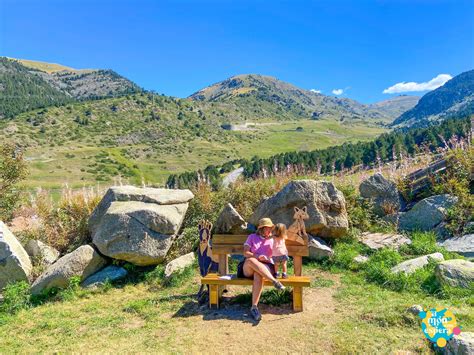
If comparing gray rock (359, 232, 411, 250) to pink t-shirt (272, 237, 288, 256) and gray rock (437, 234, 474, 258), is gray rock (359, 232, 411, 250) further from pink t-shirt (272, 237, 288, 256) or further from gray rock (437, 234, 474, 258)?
pink t-shirt (272, 237, 288, 256)

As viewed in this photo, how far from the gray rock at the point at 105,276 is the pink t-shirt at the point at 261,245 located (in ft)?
12.4

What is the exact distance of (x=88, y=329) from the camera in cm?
608

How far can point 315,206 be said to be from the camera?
8.73 meters

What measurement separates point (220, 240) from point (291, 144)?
180 metres

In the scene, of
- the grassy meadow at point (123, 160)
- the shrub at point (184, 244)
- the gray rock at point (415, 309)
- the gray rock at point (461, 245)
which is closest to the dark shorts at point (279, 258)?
the gray rock at point (415, 309)

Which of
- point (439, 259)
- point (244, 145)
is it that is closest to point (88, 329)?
point (439, 259)

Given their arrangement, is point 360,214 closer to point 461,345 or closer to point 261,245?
point 261,245

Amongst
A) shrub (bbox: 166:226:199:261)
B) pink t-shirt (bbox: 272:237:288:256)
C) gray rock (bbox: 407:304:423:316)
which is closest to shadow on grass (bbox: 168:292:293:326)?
pink t-shirt (bbox: 272:237:288:256)

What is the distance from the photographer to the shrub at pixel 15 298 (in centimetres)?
730

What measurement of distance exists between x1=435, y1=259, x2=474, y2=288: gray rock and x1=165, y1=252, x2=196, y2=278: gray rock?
5.24 m

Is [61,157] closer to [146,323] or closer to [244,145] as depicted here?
[244,145]

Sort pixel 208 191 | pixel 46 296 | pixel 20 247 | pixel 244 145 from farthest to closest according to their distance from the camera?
pixel 244 145 → pixel 208 191 → pixel 20 247 → pixel 46 296

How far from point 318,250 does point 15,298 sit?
670 cm

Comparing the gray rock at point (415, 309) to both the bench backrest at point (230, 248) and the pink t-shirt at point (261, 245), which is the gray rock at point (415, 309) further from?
the pink t-shirt at point (261, 245)
